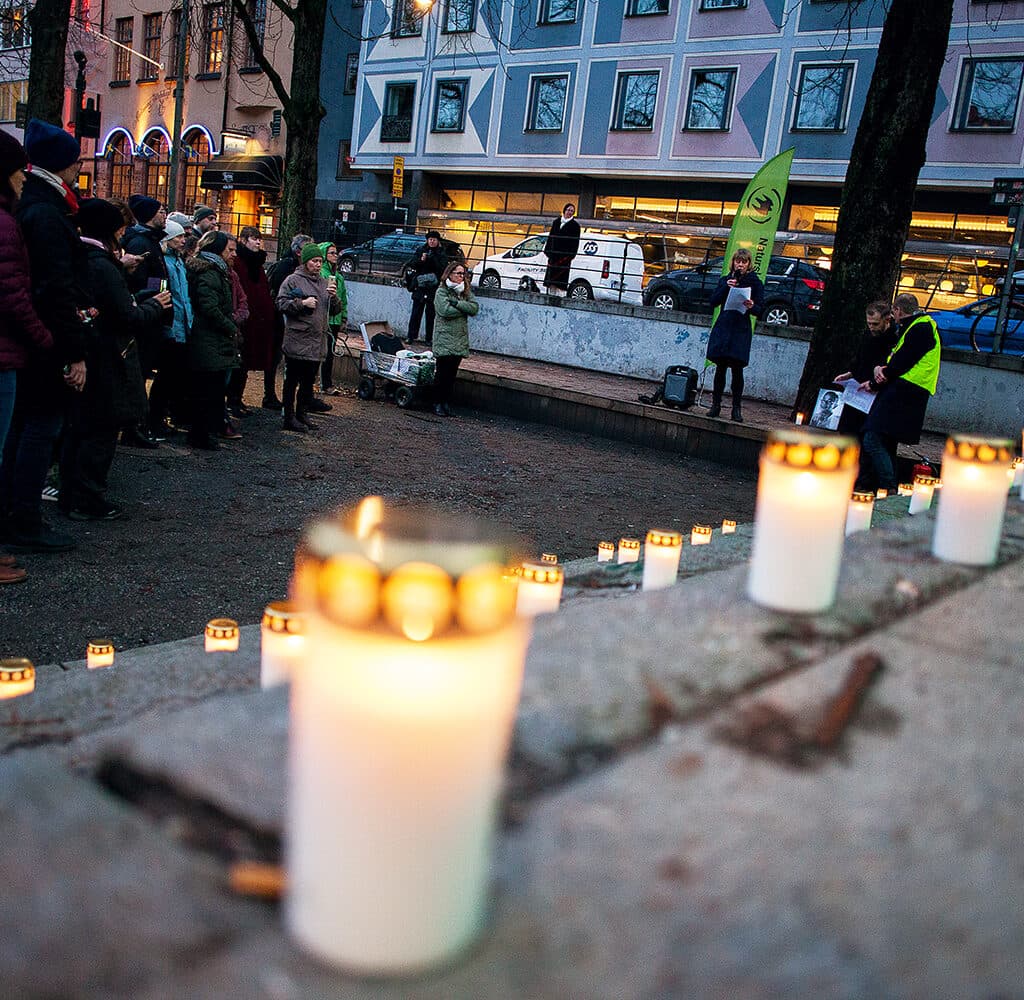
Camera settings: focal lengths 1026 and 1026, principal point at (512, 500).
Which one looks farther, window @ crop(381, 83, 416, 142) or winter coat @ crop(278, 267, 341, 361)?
window @ crop(381, 83, 416, 142)

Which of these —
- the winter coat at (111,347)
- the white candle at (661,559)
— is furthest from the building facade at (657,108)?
the white candle at (661,559)

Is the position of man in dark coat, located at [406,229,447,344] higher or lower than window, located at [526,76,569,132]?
lower

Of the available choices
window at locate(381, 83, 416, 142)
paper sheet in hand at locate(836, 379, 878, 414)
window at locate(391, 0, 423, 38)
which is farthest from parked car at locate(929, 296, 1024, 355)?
window at locate(381, 83, 416, 142)

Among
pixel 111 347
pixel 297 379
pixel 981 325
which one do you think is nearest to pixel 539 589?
pixel 111 347

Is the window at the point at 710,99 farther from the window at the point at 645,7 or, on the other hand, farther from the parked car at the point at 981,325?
the parked car at the point at 981,325

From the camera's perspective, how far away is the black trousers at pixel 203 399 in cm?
883

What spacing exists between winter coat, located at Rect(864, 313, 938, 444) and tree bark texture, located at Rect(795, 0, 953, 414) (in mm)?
3169

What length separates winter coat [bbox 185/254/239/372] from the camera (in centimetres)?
846

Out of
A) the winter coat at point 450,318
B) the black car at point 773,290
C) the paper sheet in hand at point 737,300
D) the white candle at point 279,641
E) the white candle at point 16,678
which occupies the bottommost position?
the white candle at point 16,678

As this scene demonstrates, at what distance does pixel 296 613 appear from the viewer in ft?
9.53

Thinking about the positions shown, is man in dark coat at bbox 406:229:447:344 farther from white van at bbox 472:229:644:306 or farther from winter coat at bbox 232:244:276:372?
winter coat at bbox 232:244:276:372

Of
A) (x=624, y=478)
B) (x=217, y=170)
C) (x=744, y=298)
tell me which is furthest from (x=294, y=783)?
(x=217, y=170)

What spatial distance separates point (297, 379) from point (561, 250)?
401 inches

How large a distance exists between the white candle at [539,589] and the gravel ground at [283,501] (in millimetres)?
2211
